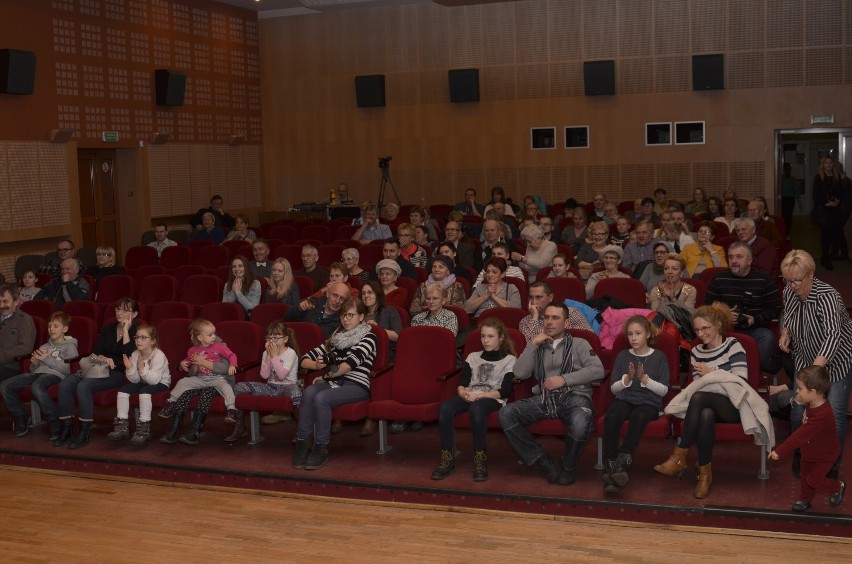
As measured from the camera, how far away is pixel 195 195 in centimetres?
1571

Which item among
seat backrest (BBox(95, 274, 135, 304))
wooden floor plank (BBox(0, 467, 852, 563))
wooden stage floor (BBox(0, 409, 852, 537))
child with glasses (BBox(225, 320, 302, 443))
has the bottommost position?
wooden floor plank (BBox(0, 467, 852, 563))

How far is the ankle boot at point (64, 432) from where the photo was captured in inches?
261

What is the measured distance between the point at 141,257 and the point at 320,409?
20.2 feet

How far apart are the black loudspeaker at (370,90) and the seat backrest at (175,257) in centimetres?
627

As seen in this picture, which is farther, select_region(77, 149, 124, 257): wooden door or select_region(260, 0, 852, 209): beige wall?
select_region(260, 0, 852, 209): beige wall

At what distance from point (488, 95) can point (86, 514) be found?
461 inches

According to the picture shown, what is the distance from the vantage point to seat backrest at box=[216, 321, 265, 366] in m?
6.76

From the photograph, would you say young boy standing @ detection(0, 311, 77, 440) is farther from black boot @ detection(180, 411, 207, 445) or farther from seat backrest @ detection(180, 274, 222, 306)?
seat backrest @ detection(180, 274, 222, 306)

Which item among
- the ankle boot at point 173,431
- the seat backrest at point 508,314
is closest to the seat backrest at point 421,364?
the seat backrest at point 508,314

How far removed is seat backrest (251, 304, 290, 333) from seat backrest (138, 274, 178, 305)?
6.14 feet

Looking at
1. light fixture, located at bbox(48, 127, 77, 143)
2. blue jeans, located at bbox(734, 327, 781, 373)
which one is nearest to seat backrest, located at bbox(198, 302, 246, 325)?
blue jeans, located at bbox(734, 327, 781, 373)

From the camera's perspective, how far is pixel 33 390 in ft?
22.2

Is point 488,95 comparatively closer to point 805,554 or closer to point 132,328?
point 132,328

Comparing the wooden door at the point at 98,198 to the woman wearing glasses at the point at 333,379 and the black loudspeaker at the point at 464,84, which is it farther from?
the woman wearing glasses at the point at 333,379
